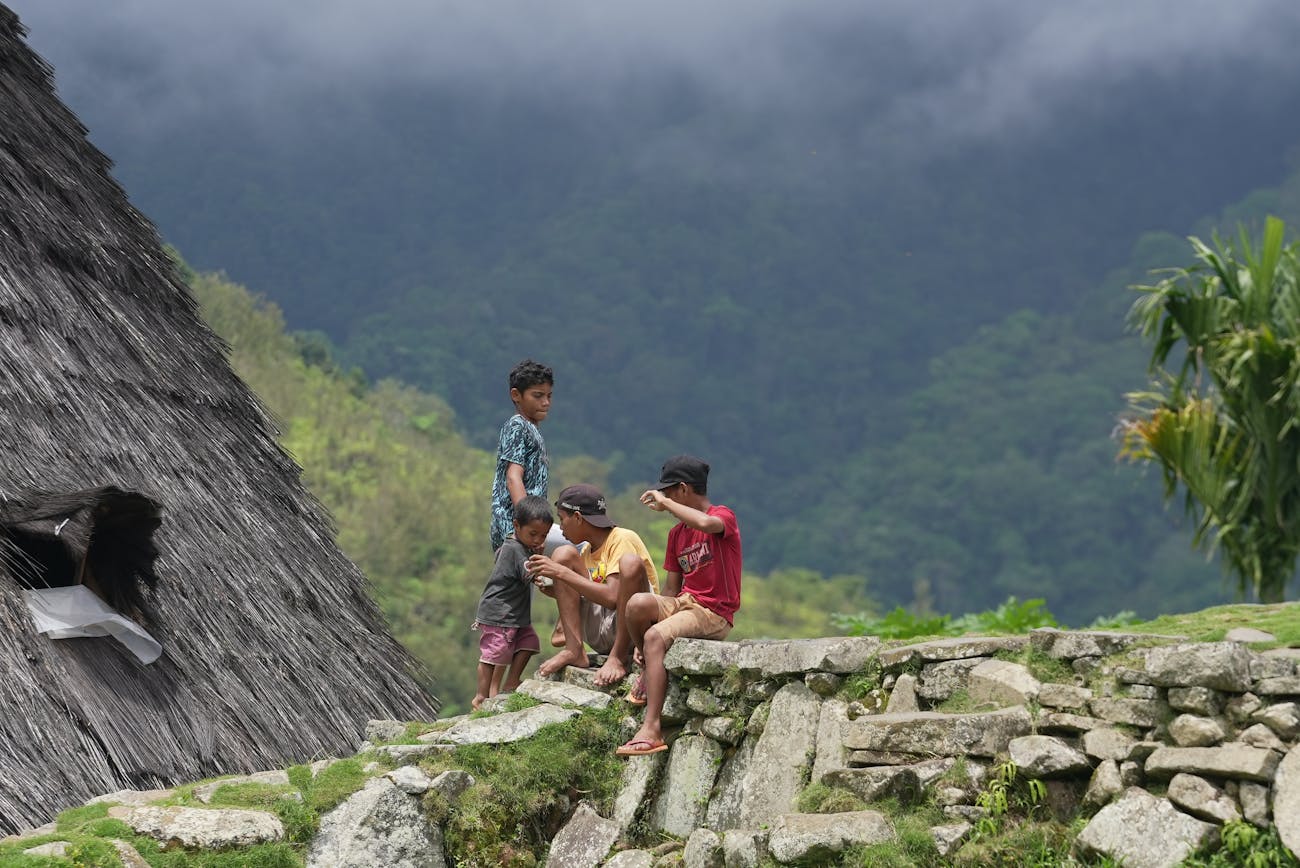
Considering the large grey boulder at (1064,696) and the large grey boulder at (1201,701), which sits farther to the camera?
the large grey boulder at (1064,696)

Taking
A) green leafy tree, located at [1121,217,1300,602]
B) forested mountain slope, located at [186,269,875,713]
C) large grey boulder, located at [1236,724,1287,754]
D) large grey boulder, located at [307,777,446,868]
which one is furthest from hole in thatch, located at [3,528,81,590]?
forested mountain slope, located at [186,269,875,713]

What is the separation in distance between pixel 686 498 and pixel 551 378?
43.8 inches

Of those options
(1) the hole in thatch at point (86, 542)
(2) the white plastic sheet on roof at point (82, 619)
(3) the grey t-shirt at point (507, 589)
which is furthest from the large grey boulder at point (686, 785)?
(1) the hole in thatch at point (86, 542)

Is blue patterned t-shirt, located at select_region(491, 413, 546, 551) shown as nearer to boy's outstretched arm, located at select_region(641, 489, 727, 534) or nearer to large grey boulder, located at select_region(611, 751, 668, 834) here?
boy's outstretched arm, located at select_region(641, 489, 727, 534)

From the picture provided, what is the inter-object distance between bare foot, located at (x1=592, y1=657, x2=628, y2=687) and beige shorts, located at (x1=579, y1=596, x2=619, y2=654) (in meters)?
0.42

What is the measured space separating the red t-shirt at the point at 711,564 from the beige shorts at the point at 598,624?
0.67 meters

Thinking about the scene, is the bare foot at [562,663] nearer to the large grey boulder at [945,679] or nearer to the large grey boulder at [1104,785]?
the large grey boulder at [945,679]

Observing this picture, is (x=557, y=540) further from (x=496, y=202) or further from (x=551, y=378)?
(x=496, y=202)

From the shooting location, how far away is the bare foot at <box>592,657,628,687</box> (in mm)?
7227

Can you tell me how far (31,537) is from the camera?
6703 millimetres

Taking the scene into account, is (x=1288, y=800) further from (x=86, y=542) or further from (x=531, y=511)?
(x=86, y=542)

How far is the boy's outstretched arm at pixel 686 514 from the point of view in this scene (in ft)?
21.8

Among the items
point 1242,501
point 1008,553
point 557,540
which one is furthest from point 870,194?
point 557,540

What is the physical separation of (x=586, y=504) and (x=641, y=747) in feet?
4.30
